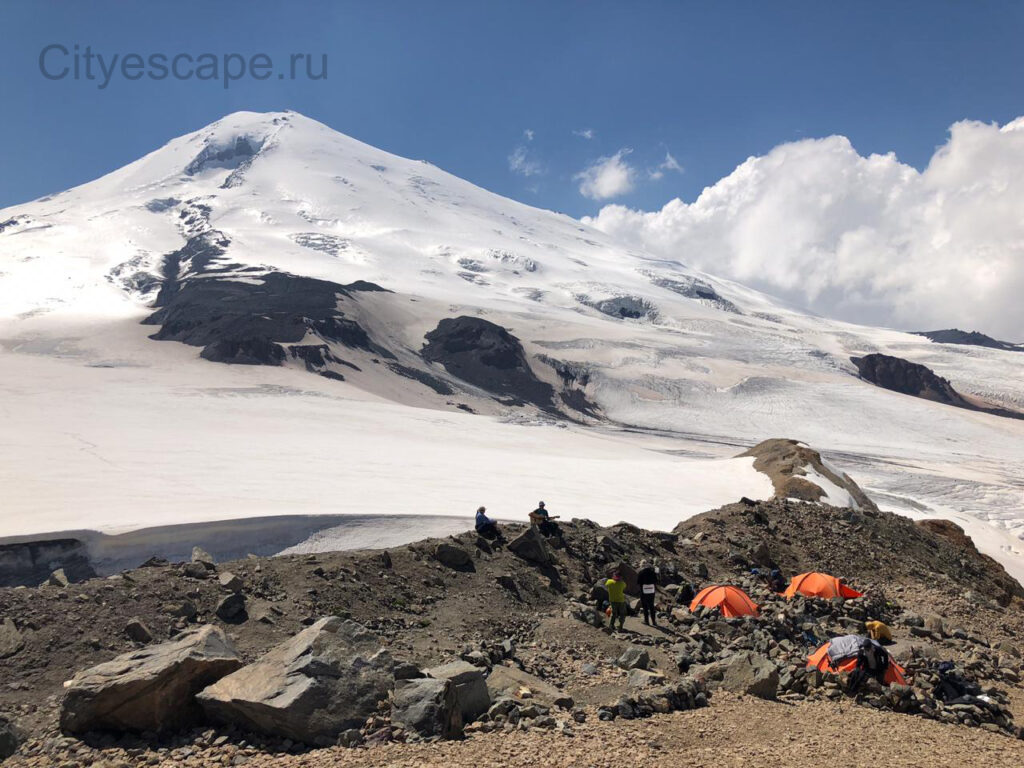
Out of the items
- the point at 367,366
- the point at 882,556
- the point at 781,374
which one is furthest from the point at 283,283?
the point at 882,556

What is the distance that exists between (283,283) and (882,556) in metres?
99.1

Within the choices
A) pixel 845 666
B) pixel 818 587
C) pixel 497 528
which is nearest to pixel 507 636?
pixel 497 528

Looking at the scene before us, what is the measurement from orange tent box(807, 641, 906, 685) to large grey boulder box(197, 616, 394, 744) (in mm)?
6019

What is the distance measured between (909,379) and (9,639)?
4893 inches

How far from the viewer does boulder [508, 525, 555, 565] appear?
13828 mm

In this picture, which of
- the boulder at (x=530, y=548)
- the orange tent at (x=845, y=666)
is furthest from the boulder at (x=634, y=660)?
the boulder at (x=530, y=548)

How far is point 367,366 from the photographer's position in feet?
261

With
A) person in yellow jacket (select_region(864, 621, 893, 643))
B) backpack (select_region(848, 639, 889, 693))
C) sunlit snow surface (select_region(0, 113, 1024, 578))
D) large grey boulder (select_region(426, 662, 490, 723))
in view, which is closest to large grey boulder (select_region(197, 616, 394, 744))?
large grey boulder (select_region(426, 662, 490, 723))

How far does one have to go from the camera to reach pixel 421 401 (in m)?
74.8

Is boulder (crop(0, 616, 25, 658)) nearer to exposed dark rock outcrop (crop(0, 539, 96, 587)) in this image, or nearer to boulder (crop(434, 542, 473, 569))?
boulder (crop(434, 542, 473, 569))

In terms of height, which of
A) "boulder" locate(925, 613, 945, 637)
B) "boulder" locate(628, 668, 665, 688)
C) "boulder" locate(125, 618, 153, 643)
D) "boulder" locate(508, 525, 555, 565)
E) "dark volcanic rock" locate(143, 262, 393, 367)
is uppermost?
"dark volcanic rock" locate(143, 262, 393, 367)

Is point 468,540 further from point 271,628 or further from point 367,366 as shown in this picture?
point 367,366

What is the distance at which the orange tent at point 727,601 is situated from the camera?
13.2m

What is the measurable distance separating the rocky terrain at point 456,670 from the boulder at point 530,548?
0.05m
